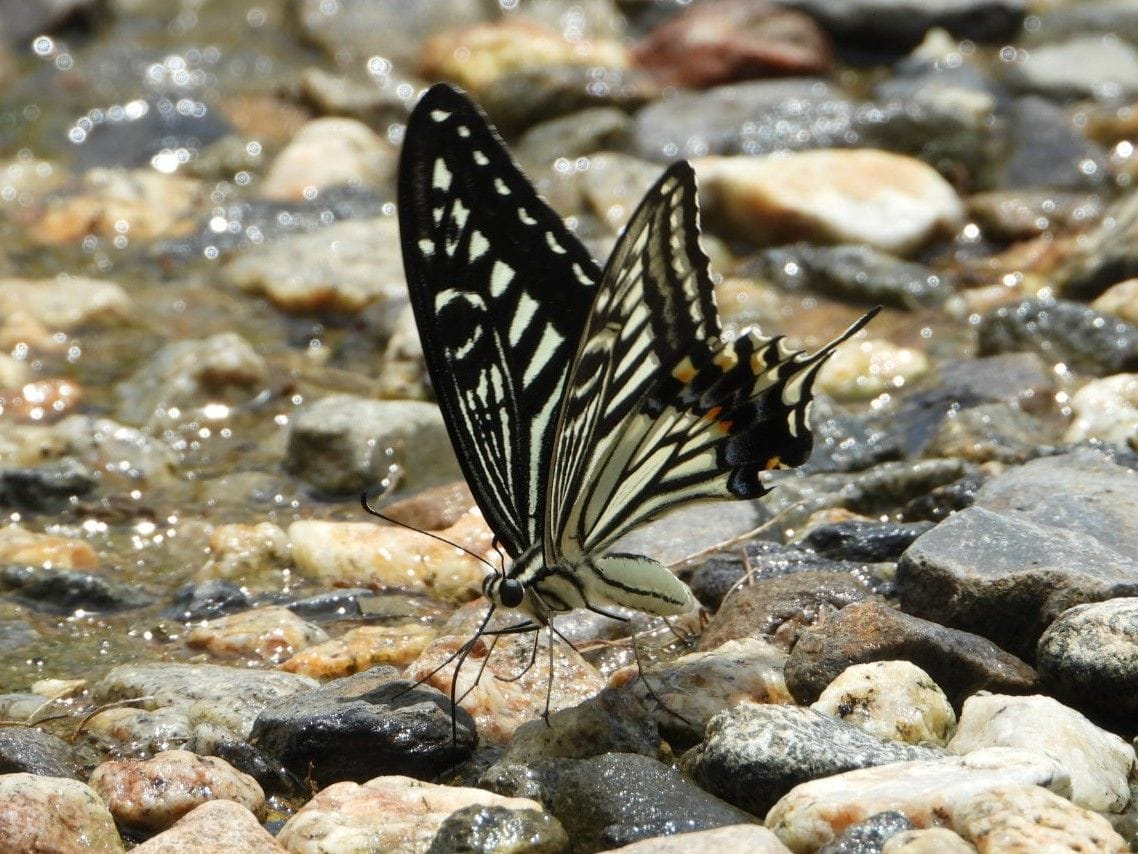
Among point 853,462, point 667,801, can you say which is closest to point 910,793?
point 667,801

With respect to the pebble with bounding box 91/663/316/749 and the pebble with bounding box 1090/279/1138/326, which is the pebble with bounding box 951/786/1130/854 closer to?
the pebble with bounding box 91/663/316/749

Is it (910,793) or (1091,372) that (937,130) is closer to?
(1091,372)

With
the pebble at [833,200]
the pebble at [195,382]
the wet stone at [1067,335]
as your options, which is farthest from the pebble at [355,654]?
the pebble at [833,200]

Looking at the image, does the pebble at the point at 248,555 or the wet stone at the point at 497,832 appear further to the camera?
the pebble at the point at 248,555

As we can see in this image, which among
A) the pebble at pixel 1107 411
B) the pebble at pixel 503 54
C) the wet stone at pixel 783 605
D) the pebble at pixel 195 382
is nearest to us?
the wet stone at pixel 783 605

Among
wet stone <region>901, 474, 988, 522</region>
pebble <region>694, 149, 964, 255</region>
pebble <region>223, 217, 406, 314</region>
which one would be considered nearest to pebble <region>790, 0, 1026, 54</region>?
pebble <region>694, 149, 964, 255</region>

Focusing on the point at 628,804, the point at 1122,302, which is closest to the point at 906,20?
the point at 1122,302

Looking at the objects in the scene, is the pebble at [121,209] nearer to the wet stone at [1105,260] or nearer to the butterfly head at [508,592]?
the wet stone at [1105,260]

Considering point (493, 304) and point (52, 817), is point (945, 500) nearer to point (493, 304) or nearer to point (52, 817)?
point (493, 304)

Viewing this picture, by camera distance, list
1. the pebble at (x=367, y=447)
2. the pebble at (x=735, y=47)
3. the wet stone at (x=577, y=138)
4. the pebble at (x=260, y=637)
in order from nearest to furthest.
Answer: the pebble at (x=260, y=637), the pebble at (x=367, y=447), the wet stone at (x=577, y=138), the pebble at (x=735, y=47)
